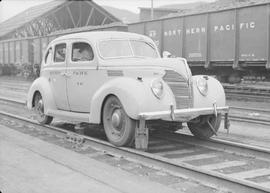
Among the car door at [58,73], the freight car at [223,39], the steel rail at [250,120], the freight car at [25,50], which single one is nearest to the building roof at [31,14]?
the freight car at [25,50]

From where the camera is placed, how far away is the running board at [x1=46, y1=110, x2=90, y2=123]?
811 cm

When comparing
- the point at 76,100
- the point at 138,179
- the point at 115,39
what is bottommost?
the point at 138,179

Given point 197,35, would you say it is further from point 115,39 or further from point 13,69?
point 13,69

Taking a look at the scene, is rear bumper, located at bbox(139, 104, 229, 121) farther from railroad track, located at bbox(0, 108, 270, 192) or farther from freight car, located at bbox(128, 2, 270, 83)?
freight car, located at bbox(128, 2, 270, 83)

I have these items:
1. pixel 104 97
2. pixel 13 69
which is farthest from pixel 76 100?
pixel 13 69

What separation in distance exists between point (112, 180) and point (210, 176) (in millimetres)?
1193

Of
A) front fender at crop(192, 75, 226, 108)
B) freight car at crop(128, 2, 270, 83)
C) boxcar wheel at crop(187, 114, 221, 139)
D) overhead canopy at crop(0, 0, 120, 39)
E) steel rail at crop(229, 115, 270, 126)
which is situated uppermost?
overhead canopy at crop(0, 0, 120, 39)

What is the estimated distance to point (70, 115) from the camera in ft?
27.9

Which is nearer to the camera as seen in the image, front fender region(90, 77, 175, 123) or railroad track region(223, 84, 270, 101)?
front fender region(90, 77, 175, 123)

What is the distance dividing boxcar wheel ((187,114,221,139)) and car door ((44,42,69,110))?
2.47 m

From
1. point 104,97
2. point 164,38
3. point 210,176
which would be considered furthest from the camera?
point 164,38

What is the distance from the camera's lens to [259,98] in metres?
16.4

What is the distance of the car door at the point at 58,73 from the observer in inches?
346

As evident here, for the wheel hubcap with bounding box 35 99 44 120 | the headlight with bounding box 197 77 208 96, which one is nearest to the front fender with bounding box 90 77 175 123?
the headlight with bounding box 197 77 208 96
